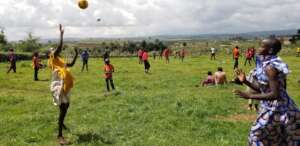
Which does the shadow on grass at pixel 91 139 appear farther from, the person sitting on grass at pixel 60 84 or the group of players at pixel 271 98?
the group of players at pixel 271 98

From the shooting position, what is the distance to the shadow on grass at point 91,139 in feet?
37.9

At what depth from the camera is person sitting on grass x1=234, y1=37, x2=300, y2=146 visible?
7055 mm

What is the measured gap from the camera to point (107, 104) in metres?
18.0

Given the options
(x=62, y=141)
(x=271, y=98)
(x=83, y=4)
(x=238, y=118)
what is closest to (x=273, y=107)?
(x=271, y=98)

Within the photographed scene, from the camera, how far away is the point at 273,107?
282 inches

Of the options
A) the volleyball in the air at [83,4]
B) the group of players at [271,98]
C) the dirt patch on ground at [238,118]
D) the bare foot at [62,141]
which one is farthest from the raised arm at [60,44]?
the dirt patch on ground at [238,118]

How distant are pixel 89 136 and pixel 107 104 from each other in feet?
19.5

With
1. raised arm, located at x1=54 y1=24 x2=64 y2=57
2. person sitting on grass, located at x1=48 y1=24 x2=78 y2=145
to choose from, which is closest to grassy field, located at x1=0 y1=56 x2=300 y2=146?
person sitting on grass, located at x1=48 y1=24 x2=78 y2=145

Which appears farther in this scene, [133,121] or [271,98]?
[133,121]

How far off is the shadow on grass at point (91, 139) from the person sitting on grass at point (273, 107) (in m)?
4.93

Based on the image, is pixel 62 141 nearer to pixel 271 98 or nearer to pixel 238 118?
pixel 271 98

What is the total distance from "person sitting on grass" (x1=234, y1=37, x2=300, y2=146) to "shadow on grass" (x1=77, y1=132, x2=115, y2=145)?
4933mm

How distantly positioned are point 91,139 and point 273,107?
5.65 m

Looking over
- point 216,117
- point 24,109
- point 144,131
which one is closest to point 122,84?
point 24,109
